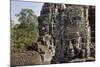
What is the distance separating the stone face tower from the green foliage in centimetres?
8

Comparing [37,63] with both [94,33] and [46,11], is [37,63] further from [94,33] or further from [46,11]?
[94,33]

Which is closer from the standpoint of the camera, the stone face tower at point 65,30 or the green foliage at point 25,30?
the green foliage at point 25,30

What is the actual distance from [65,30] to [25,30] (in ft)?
1.53

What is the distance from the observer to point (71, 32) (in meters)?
2.49

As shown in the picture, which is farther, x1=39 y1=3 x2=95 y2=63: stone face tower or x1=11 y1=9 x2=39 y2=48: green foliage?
x1=39 y1=3 x2=95 y2=63: stone face tower

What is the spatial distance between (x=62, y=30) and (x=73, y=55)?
1.05 feet

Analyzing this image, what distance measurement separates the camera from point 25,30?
232 centimetres

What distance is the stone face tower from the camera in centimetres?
239

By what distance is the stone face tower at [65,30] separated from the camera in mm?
2393

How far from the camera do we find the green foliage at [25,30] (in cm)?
227

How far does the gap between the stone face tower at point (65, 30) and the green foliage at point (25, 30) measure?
80mm

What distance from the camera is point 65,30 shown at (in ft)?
8.07

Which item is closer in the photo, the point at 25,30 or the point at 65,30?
the point at 25,30

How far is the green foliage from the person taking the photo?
2273 millimetres
